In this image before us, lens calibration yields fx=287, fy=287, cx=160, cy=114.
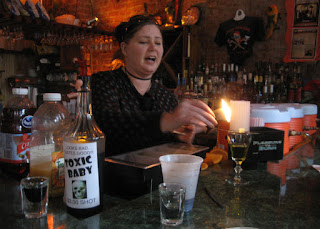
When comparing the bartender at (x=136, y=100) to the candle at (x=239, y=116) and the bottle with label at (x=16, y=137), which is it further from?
the bottle with label at (x=16, y=137)

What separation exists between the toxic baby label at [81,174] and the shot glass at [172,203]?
204 millimetres

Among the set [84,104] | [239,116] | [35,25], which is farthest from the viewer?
[35,25]

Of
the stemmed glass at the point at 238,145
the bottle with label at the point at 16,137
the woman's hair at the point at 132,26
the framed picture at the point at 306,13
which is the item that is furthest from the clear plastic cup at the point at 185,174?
the framed picture at the point at 306,13

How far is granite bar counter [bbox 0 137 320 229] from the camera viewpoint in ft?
2.66

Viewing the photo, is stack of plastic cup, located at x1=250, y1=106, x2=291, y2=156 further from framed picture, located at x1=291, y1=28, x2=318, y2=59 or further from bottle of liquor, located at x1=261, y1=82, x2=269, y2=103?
framed picture, located at x1=291, y1=28, x2=318, y2=59

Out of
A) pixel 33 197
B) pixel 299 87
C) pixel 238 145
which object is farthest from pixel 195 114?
pixel 299 87

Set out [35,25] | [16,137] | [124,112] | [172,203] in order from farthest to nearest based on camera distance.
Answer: [35,25] → [124,112] → [16,137] → [172,203]

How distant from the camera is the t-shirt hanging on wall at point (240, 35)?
3.95m

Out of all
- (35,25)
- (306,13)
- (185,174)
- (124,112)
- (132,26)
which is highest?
(306,13)

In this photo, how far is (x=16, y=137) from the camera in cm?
111

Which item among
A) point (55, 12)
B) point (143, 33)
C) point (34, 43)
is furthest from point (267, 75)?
point (34, 43)

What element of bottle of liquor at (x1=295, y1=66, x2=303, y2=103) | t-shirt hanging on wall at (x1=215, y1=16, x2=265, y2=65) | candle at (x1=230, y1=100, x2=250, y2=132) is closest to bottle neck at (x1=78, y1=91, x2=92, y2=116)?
candle at (x1=230, y1=100, x2=250, y2=132)

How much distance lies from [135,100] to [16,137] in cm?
98

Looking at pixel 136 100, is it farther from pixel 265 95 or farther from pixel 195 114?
pixel 265 95
